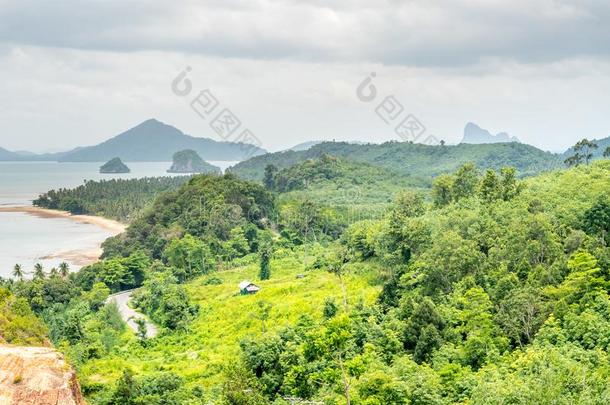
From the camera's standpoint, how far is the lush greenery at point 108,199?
98438 mm

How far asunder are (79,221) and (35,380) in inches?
3219

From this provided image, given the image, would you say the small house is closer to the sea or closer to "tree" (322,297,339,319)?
"tree" (322,297,339,319)

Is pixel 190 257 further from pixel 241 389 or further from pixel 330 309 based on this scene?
pixel 241 389

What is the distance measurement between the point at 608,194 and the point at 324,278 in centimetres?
1720

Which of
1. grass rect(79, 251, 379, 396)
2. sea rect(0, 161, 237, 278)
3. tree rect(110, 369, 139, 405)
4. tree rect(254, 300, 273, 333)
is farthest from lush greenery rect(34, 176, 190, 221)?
tree rect(110, 369, 139, 405)

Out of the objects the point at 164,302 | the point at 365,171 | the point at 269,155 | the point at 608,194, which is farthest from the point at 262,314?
the point at 269,155

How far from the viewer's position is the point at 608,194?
1128 inches

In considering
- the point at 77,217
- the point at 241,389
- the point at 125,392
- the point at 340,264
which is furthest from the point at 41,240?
the point at 241,389

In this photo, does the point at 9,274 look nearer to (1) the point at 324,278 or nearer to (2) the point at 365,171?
(1) the point at 324,278

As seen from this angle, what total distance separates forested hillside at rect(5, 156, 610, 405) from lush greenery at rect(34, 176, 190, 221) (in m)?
45.0

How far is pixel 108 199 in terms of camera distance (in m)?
109

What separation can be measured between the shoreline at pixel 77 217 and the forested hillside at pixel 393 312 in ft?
119

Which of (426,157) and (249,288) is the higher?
(426,157)

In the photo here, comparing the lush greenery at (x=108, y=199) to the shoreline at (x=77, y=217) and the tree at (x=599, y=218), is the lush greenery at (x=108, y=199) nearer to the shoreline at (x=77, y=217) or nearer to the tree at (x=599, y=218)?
the shoreline at (x=77, y=217)
